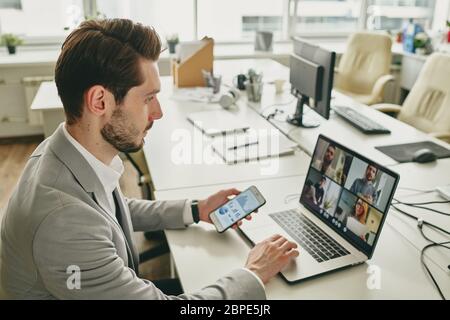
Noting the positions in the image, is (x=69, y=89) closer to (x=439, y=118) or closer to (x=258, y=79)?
(x=258, y=79)

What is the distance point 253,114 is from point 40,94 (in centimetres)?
144

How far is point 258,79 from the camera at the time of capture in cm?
288

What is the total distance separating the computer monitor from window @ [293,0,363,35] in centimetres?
247

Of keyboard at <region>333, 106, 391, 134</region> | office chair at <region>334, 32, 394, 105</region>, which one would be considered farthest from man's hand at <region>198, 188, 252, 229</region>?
office chair at <region>334, 32, 394, 105</region>

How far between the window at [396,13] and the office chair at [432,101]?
235 cm

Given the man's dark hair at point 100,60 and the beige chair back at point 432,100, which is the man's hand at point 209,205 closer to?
the man's dark hair at point 100,60

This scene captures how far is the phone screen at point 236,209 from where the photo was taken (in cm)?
141

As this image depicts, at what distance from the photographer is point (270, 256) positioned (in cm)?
121

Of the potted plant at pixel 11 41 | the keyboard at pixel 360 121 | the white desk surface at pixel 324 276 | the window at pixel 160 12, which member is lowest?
the white desk surface at pixel 324 276

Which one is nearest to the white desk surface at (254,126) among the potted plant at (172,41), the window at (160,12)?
the potted plant at (172,41)

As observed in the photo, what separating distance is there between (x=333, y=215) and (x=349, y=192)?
4.1 inches

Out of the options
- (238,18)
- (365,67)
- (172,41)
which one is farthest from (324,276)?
(238,18)

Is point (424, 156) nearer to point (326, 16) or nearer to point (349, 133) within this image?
point (349, 133)
